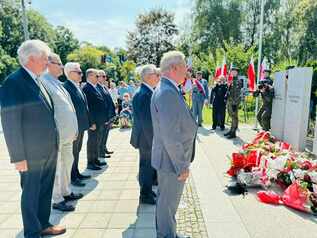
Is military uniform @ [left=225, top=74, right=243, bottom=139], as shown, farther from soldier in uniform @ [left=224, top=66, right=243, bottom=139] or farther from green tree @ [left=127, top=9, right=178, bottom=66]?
green tree @ [left=127, top=9, right=178, bottom=66]

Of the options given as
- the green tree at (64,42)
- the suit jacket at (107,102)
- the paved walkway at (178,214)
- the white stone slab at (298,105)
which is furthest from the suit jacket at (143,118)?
the green tree at (64,42)

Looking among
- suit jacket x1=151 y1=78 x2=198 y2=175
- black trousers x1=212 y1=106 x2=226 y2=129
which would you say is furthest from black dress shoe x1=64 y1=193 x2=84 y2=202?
black trousers x1=212 y1=106 x2=226 y2=129

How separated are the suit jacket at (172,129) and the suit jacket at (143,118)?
3.98 ft

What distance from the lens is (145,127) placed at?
427 cm

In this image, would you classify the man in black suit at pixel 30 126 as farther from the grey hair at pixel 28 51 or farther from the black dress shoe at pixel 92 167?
the black dress shoe at pixel 92 167

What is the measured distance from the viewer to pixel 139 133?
4.44 meters

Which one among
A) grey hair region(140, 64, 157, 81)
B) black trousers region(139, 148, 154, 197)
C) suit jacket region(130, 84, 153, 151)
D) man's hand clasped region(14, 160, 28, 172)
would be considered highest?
grey hair region(140, 64, 157, 81)

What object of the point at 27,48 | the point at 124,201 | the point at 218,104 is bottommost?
the point at 124,201

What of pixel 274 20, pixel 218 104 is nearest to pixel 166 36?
pixel 274 20

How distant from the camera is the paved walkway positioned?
3.66 m

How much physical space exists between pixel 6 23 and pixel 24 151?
44191 millimetres

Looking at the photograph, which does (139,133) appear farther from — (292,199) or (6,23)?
(6,23)

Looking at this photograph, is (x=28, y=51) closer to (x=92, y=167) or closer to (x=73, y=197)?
(x=73, y=197)

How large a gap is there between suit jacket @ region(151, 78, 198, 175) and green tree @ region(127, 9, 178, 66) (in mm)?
35699
